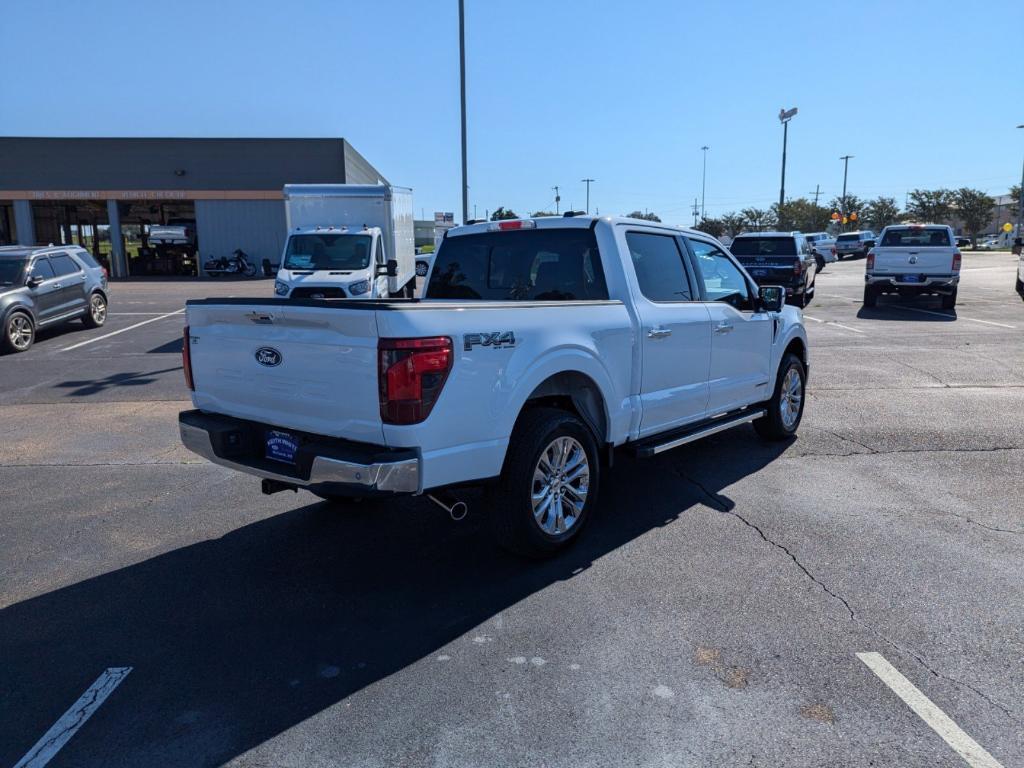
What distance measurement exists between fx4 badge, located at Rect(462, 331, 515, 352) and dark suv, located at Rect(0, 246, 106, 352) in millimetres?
12175

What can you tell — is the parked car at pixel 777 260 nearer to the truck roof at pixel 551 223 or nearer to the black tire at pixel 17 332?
the truck roof at pixel 551 223

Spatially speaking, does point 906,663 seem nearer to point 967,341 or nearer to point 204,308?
point 204,308

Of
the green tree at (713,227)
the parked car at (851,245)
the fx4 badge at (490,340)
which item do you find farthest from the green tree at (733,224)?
the fx4 badge at (490,340)

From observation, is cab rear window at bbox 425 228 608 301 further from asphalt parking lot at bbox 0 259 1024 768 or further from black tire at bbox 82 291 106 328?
black tire at bbox 82 291 106 328

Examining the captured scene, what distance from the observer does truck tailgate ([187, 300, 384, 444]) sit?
12.2ft

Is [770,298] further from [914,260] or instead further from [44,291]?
[914,260]

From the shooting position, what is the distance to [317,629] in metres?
3.79

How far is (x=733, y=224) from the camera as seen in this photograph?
84750 mm

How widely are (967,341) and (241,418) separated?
13480 mm

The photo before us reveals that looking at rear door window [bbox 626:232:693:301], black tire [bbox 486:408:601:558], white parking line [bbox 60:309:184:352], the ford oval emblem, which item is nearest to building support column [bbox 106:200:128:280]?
white parking line [bbox 60:309:184:352]

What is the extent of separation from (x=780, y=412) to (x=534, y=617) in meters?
4.09

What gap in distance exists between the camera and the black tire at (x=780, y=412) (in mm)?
7016

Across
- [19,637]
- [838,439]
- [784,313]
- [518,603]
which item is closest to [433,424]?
→ [518,603]

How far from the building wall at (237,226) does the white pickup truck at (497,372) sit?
35441 mm
